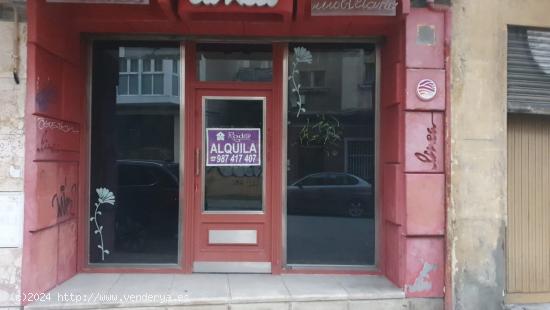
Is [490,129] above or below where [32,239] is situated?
above

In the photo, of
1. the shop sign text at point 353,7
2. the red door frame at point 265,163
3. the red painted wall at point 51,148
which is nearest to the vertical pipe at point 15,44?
the red painted wall at point 51,148

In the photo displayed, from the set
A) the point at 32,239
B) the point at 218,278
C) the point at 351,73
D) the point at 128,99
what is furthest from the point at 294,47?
the point at 32,239

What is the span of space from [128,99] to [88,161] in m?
0.90

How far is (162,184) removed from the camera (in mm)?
6082

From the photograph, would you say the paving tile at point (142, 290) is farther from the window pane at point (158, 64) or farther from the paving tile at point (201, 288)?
the window pane at point (158, 64)

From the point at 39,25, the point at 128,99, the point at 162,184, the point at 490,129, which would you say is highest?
the point at 39,25

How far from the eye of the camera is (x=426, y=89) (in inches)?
209

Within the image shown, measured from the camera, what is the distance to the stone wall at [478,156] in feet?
17.4

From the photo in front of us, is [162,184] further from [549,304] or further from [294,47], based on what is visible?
[549,304]

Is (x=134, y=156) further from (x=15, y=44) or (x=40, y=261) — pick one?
(x=15, y=44)

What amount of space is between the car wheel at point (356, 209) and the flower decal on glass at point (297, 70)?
130 centimetres

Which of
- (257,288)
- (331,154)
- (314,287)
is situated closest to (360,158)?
(331,154)

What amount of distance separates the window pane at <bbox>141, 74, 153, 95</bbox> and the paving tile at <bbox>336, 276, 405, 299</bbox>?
3.19 meters

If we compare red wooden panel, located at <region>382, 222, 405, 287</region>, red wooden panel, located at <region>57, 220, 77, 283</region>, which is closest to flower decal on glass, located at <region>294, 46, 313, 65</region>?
red wooden panel, located at <region>382, 222, 405, 287</region>
